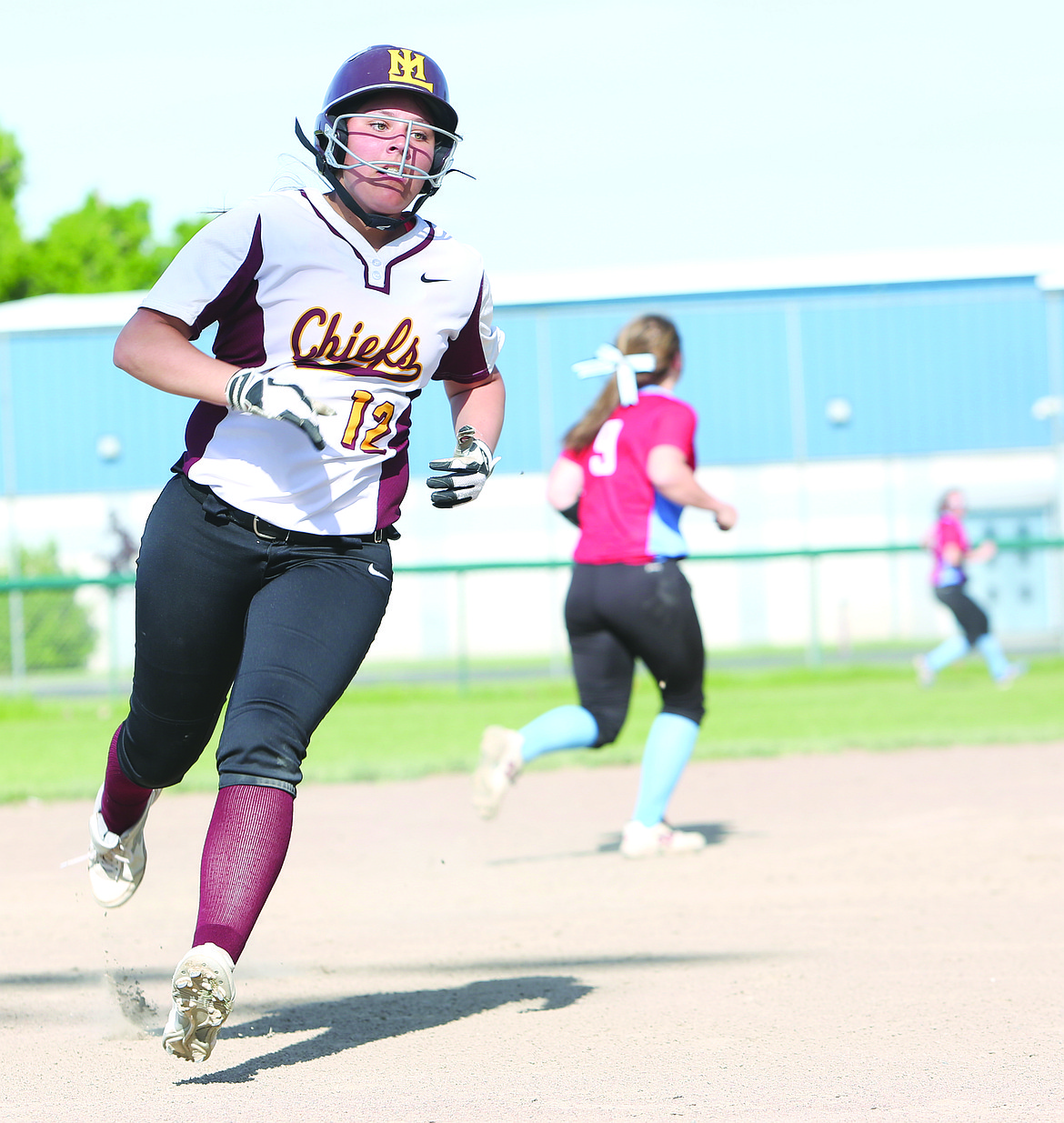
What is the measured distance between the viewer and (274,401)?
Result: 117 inches

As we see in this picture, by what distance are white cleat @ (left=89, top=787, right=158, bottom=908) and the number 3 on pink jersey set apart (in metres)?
2.72

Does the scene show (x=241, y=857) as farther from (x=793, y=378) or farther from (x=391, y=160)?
(x=793, y=378)

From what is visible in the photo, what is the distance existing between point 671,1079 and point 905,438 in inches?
927

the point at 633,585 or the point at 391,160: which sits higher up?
the point at 391,160

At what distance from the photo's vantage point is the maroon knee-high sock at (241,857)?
2955 mm

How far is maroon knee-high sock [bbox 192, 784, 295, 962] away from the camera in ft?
9.70

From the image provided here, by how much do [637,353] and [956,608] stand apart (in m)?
9.85

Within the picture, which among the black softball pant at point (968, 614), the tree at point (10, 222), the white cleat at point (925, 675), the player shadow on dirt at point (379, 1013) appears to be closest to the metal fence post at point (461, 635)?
the white cleat at point (925, 675)

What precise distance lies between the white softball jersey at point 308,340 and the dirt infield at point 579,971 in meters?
1.17

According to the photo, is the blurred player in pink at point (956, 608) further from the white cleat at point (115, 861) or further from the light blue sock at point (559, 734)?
the white cleat at point (115, 861)

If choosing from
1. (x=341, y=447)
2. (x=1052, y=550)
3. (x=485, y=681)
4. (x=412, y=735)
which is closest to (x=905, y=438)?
(x=1052, y=550)

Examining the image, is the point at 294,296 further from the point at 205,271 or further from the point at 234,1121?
the point at 234,1121

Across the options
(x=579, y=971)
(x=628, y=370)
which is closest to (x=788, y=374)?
(x=628, y=370)

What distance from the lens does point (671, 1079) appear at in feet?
10.1
